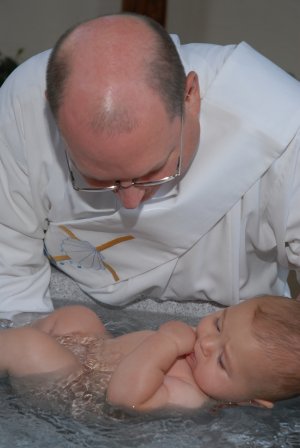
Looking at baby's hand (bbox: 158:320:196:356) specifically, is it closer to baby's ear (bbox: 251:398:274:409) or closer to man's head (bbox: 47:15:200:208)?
baby's ear (bbox: 251:398:274:409)

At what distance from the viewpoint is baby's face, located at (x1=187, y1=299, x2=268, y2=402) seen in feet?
7.47

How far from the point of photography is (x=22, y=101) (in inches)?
106

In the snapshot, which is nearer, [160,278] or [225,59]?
[225,59]

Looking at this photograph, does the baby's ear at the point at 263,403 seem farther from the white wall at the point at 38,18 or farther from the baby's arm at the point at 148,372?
the white wall at the point at 38,18

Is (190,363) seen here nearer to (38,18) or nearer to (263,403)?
(263,403)

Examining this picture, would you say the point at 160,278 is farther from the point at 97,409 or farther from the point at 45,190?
the point at 97,409

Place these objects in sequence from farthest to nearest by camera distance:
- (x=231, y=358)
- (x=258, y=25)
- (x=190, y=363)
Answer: (x=258, y=25) → (x=190, y=363) → (x=231, y=358)

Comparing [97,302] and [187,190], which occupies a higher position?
[187,190]

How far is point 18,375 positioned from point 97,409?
23 cm

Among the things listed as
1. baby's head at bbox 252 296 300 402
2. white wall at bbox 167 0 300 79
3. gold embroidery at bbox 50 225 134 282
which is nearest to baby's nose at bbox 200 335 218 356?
baby's head at bbox 252 296 300 402

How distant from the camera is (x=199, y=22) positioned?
526 centimetres

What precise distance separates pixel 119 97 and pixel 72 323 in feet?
2.36

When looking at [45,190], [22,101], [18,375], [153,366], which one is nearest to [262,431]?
[153,366]

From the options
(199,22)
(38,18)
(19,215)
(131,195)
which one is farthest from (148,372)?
(38,18)
